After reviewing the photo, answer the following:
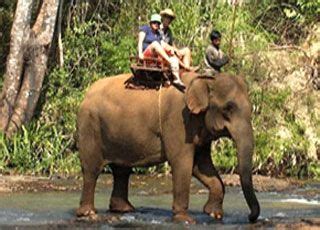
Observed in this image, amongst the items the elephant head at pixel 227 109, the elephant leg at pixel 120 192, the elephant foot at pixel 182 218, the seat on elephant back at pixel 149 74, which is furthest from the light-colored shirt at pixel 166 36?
the elephant foot at pixel 182 218

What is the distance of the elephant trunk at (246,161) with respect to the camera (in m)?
12.9

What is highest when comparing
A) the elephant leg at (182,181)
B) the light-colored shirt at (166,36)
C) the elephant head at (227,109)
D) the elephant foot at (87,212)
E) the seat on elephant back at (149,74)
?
the light-colored shirt at (166,36)

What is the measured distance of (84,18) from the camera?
22.9m

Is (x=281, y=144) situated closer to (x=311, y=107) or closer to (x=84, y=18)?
(x=311, y=107)

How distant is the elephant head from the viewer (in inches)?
514

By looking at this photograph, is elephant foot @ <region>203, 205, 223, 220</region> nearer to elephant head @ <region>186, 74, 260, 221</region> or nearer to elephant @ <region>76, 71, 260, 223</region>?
elephant @ <region>76, 71, 260, 223</region>

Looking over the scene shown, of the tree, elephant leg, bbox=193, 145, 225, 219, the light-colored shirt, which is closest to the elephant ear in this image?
elephant leg, bbox=193, 145, 225, 219

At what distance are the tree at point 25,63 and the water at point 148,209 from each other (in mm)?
3306

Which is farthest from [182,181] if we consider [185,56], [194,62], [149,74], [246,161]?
[194,62]

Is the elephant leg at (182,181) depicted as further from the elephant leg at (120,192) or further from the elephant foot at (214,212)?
the elephant leg at (120,192)

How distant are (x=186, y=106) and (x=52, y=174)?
20.7 feet

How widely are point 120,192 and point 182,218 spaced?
1.60m

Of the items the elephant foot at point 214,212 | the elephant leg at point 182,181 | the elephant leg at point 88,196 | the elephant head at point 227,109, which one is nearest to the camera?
the elephant head at point 227,109

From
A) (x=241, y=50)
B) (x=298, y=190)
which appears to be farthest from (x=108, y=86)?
(x=241, y=50)
